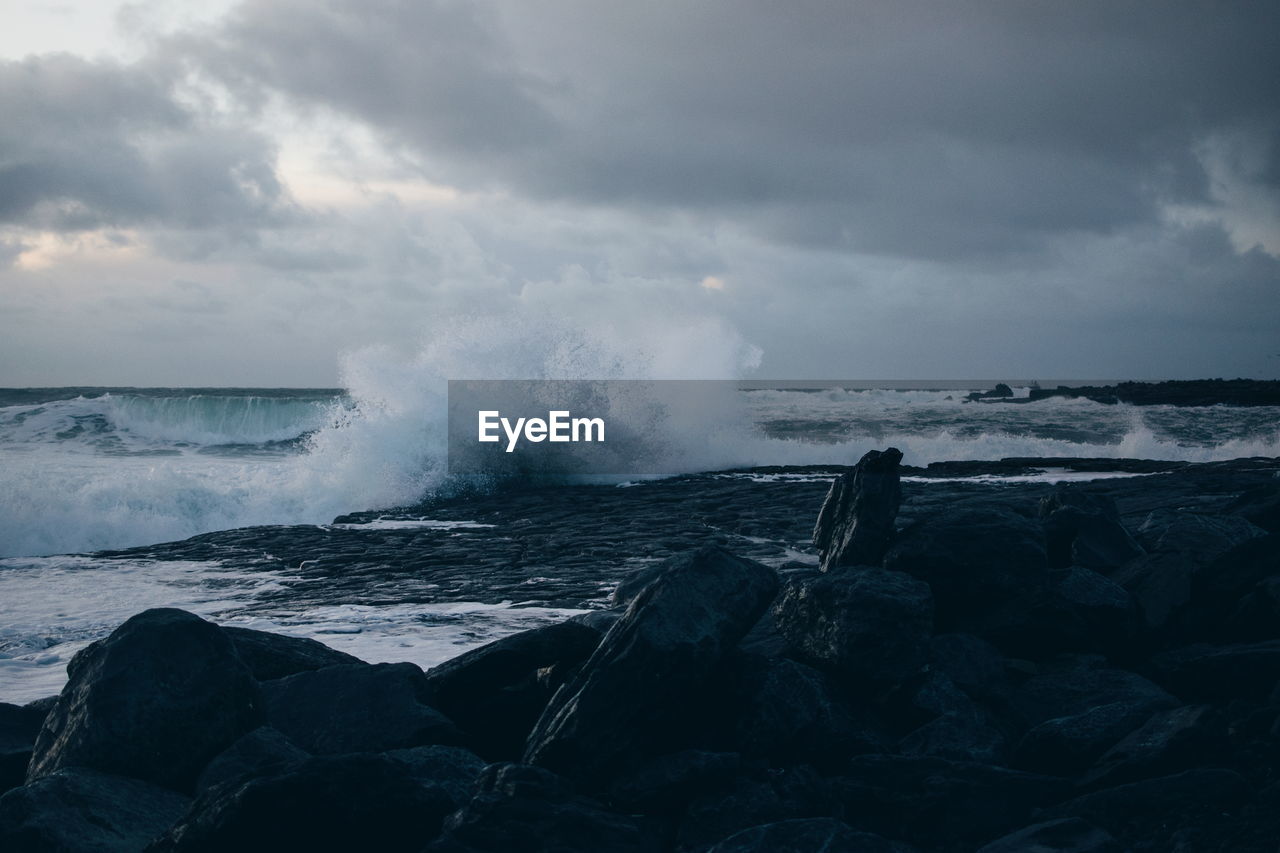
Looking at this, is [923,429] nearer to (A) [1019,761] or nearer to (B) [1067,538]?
(B) [1067,538]

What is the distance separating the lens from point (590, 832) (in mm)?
3381

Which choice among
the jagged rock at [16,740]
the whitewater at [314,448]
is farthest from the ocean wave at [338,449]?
the jagged rock at [16,740]

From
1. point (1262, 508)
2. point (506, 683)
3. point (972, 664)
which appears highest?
point (1262, 508)

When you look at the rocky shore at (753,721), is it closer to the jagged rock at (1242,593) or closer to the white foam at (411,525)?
the jagged rock at (1242,593)

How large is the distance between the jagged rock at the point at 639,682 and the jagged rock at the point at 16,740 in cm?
230

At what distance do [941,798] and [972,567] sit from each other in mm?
1995

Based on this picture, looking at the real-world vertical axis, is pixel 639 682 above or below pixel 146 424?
below

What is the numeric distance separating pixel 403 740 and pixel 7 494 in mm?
12184

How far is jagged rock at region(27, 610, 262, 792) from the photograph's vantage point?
3969mm

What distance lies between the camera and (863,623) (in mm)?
4633

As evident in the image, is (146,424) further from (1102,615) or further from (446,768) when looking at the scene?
(1102,615)

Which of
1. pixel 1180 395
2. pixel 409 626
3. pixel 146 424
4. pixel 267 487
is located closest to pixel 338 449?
pixel 267 487

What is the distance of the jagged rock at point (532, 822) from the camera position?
3262mm

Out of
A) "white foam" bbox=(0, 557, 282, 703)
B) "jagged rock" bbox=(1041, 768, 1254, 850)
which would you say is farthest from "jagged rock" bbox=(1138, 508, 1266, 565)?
"white foam" bbox=(0, 557, 282, 703)
